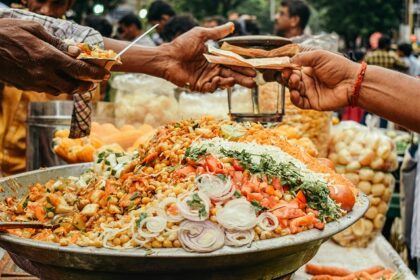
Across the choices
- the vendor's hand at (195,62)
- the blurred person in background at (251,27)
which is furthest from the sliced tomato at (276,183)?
the blurred person in background at (251,27)

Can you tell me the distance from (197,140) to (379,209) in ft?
6.96

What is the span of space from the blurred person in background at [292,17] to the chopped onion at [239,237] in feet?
21.9

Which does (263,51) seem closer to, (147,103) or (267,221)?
(267,221)

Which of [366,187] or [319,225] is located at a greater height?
[319,225]

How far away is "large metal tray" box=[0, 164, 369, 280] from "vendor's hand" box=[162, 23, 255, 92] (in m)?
1.50

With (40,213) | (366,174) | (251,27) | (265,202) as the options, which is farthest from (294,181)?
(251,27)

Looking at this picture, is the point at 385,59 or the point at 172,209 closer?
the point at 172,209

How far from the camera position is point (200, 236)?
144cm

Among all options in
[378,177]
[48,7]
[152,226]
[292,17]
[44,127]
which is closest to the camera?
[152,226]

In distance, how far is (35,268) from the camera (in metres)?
1.57

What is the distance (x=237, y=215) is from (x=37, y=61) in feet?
2.71

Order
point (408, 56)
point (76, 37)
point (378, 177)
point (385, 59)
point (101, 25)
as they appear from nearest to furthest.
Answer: point (76, 37) → point (378, 177) → point (101, 25) → point (385, 59) → point (408, 56)

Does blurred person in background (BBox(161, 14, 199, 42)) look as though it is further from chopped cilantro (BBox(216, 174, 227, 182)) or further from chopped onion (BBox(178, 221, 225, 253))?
chopped onion (BBox(178, 221, 225, 253))

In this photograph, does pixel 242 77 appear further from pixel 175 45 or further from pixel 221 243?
pixel 221 243
